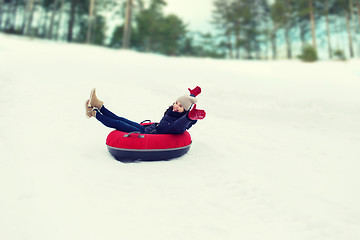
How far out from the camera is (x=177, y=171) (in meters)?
3.81

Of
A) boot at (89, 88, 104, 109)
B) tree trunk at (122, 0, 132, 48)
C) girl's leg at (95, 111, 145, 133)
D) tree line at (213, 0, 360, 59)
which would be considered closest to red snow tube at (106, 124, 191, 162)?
girl's leg at (95, 111, 145, 133)

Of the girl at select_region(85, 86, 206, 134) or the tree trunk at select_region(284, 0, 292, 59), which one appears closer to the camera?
the girl at select_region(85, 86, 206, 134)

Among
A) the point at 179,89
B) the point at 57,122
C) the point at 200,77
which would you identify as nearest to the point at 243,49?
the point at 200,77

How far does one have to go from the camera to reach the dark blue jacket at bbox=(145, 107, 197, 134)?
4.01m

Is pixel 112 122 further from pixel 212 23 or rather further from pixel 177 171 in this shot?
pixel 212 23

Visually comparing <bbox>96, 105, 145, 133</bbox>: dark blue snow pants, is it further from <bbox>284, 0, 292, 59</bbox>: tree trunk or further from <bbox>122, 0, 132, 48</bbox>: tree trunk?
<bbox>284, 0, 292, 59</bbox>: tree trunk

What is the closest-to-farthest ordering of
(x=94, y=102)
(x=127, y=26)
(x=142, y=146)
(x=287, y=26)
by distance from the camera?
(x=142, y=146), (x=94, y=102), (x=127, y=26), (x=287, y=26)

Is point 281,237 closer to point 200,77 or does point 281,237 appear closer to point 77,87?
point 77,87

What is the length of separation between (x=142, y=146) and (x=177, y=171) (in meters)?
0.72

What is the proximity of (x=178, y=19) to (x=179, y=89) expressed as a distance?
3395 cm

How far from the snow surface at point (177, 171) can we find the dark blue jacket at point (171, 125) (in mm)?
579

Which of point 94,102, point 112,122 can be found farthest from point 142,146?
point 94,102

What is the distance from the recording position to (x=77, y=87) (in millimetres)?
7863

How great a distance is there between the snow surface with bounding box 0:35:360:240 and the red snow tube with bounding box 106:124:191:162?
Answer: 17cm
